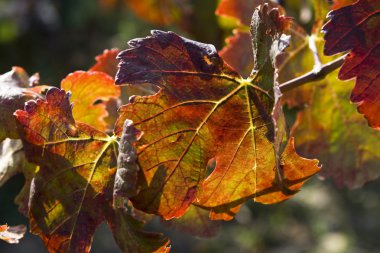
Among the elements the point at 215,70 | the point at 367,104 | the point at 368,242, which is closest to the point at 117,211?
the point at 215,70

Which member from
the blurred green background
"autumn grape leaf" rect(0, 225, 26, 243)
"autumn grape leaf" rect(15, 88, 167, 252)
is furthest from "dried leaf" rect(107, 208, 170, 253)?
the blurred green background

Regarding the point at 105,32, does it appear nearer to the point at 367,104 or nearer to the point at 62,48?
the point at 62,48

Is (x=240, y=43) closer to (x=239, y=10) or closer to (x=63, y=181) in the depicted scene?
(x=239, y=10)

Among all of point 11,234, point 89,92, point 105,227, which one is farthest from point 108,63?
point 105,227

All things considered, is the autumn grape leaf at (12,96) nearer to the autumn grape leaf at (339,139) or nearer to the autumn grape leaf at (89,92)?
the autumn grape leaf at (89,92)

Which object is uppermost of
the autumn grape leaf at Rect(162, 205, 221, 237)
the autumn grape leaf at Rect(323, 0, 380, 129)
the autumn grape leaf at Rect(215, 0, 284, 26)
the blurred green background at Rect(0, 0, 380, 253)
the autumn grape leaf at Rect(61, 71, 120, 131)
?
the autumn grape leaf at Rect(323, 0, 380, 129)

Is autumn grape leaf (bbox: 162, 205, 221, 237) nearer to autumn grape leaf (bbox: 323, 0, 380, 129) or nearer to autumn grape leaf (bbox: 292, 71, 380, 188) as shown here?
autumn grape leaf (bbox: 292, 71, 380, 188)
